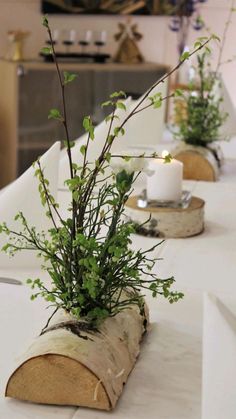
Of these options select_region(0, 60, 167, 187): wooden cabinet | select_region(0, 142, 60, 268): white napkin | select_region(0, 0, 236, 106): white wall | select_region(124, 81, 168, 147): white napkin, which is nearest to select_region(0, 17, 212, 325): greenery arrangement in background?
select_region(0, 142, 60, 268): white napkin

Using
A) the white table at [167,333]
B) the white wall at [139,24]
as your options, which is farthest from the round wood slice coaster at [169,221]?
the white wall at [139,24]

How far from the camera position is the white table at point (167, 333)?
3.24 ft

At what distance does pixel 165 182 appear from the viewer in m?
1.86

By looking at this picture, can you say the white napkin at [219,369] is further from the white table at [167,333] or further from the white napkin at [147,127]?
the white napkin at [147,127]

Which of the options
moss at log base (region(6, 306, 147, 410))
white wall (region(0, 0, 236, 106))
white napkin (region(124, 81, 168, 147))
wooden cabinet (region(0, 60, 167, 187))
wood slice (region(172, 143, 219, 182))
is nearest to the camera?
moss at log base (region(6, 306, 147, 410))

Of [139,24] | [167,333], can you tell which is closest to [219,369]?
[167,333]

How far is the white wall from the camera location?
4.93 meters

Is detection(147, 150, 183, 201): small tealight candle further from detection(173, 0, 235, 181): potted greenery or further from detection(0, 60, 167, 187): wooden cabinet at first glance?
detection(0, 60, 167, 187): wooden cabinet

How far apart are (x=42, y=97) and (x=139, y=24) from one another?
2.80ft

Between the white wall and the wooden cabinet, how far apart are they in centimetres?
17

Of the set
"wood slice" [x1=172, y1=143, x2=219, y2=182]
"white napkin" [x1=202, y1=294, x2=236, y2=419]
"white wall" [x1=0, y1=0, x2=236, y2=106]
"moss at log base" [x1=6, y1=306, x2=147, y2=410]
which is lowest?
"white wall" [x1=0, y1=0, x2=236, y2=106]

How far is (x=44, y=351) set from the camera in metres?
0.99

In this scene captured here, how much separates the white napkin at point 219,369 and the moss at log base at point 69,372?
16 centimetres

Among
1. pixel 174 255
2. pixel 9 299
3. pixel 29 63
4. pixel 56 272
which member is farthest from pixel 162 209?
pixel 29 63
